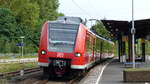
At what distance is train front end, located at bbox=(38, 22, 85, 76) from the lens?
19531mm

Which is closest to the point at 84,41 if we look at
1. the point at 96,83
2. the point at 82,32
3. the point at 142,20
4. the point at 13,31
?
the point at 82,32

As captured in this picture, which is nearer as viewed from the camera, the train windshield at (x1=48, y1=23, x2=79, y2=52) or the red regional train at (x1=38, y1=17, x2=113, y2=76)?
the red regional train at (x1=38, y1=17, x2=113, y2=76)

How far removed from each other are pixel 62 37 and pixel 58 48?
76cm

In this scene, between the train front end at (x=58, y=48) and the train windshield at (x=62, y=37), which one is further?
the train windshield at (x=62, y=37)

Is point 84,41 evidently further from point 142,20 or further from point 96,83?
point 142,20

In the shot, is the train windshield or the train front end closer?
the train front end

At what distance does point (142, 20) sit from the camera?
102 ft

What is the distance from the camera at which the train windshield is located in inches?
780

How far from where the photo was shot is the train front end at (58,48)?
19.5 m

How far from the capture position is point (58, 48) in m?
19.8

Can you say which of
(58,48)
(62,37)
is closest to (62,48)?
(58,48)

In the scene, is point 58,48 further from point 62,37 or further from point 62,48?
point 62,37

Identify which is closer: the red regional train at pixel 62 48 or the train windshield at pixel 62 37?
the red regional train at pixel 62 48

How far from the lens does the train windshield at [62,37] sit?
1981 cm
